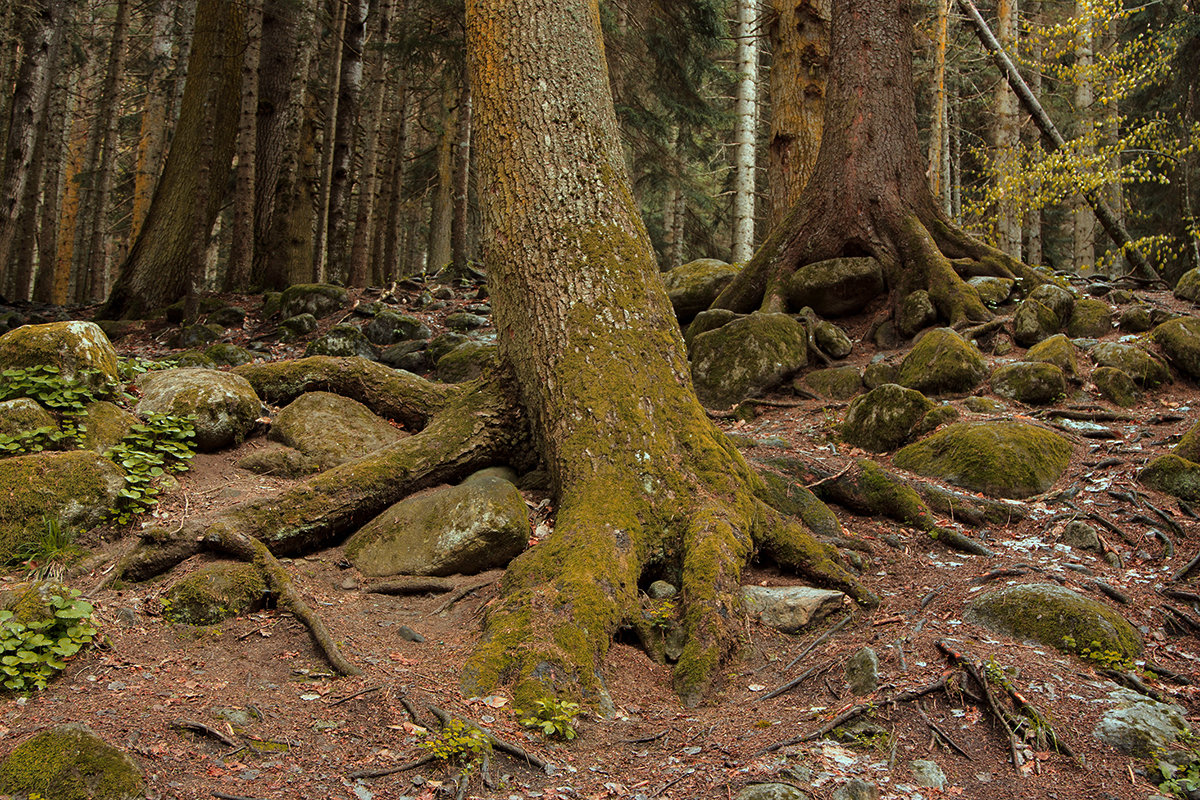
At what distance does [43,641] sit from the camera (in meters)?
2.94

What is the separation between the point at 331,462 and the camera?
5.13 metres

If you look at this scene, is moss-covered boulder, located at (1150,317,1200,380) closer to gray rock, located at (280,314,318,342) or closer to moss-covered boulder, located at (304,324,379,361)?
moss-covered boulder, located at (304,324,379,361)

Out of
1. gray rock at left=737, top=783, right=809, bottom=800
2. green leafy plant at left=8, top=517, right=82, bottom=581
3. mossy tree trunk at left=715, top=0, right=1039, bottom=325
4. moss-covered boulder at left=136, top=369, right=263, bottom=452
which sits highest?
mossy tree trunk at left=715, top=0, right=1039, bottom=325

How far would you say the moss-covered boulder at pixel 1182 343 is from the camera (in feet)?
21.0

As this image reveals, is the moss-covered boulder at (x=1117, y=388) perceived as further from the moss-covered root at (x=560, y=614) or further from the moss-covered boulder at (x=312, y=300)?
the moss-covered boulder at (x=312, y=300)

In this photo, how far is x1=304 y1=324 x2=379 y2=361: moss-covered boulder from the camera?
8.80 metres

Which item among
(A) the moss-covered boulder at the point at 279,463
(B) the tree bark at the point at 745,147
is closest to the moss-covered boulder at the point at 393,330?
(A) the moss-covered boulder at the point at 279,463

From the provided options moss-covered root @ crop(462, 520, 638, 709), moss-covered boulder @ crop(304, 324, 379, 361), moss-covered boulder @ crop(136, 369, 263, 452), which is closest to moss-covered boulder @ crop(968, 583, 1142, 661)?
moss-covered root @ crop(462, 520, 638, 709)

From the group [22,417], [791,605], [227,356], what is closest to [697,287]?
[227,356]

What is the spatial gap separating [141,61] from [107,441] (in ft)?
67.4

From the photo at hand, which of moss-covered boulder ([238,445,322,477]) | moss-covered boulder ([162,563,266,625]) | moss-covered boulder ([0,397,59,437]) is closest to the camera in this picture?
moss-covered boulder ([162,563,266,625])

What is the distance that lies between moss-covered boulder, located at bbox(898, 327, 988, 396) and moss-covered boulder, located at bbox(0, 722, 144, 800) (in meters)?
6.30

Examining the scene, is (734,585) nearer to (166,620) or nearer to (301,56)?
(166,620)

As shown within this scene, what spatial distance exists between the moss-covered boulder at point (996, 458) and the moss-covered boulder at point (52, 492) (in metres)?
5.29
